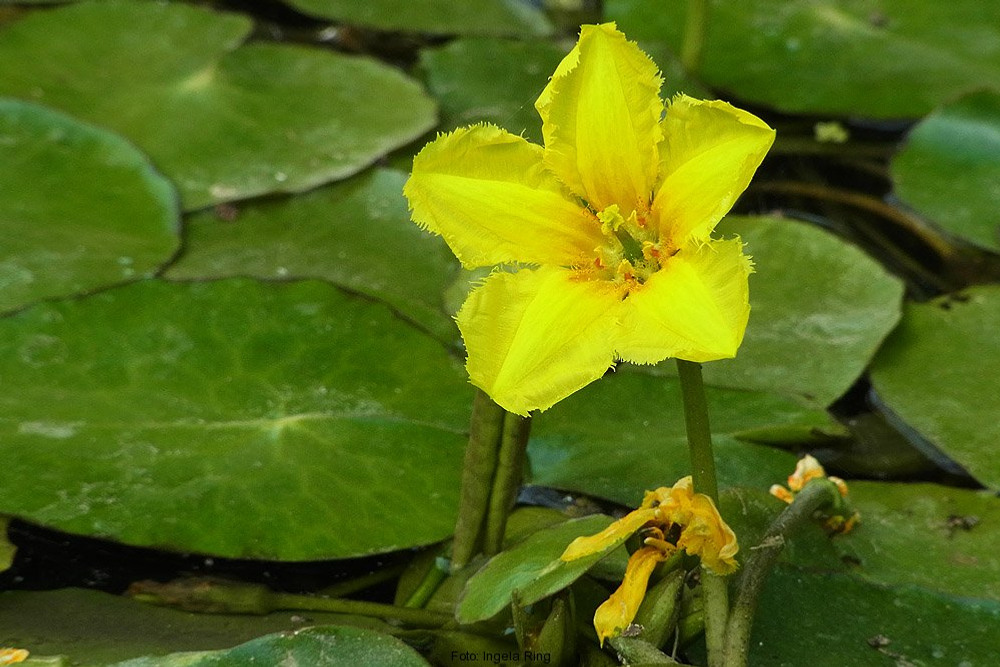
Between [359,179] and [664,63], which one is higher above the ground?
[664,63]

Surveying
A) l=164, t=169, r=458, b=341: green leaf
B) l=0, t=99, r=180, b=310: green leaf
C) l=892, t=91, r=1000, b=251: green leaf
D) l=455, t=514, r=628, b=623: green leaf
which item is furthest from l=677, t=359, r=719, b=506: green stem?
l=892, t=91, r=1000, b=251: green leaf

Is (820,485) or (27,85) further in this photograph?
(27,85)

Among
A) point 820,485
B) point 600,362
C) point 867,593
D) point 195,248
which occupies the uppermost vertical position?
point 600,362

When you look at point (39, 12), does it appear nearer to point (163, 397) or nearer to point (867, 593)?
point (163, 397)

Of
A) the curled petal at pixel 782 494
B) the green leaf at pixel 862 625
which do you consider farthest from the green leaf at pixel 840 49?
the green leaf at pixel 862 625

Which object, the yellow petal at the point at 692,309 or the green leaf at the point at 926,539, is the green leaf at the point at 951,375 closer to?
the green leaf at the point at 926,539

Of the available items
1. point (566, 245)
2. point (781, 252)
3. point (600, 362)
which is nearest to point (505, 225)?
point (566, 245)

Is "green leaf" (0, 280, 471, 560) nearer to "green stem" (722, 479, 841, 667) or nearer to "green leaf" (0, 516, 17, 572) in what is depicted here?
"green leaf" (0, 516, 17, 572)
